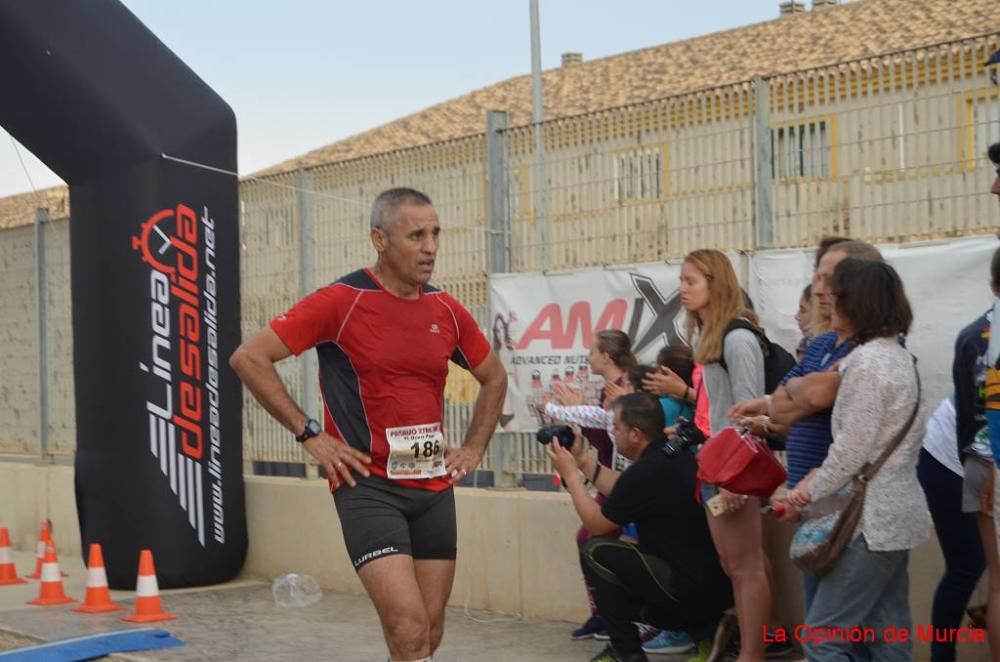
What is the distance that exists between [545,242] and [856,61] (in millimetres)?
2501

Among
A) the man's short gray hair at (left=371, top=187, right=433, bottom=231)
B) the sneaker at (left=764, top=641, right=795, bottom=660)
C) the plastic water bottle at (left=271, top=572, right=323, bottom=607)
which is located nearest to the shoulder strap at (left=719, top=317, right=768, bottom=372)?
the sneaker at (left=764, top=641, right=795, bottom=660)

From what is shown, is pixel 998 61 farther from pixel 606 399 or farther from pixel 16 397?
pixel 16 397

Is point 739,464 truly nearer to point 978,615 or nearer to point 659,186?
point 978,615

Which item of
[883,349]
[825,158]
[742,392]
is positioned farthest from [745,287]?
[883,349]

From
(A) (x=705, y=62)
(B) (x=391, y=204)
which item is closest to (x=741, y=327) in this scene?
(B) (x=391, y=204)

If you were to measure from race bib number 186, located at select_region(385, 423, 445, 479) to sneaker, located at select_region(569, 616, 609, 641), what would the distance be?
102 inches

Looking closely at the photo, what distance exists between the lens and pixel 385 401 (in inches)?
231

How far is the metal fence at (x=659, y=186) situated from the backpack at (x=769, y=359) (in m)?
0.83

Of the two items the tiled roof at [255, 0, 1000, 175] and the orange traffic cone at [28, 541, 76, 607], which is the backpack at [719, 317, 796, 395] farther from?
the tiled roof at [255, 0, 1000, 175]

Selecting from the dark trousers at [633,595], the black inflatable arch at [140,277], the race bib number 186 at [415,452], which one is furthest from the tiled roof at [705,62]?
the race bib number 186 at [415,452]

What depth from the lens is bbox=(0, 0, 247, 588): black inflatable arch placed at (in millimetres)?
10102

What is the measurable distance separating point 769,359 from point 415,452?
6.41ft

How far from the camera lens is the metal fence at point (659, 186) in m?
7.14

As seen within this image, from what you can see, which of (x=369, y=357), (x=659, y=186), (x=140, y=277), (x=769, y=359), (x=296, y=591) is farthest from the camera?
(x=296, y=591)
